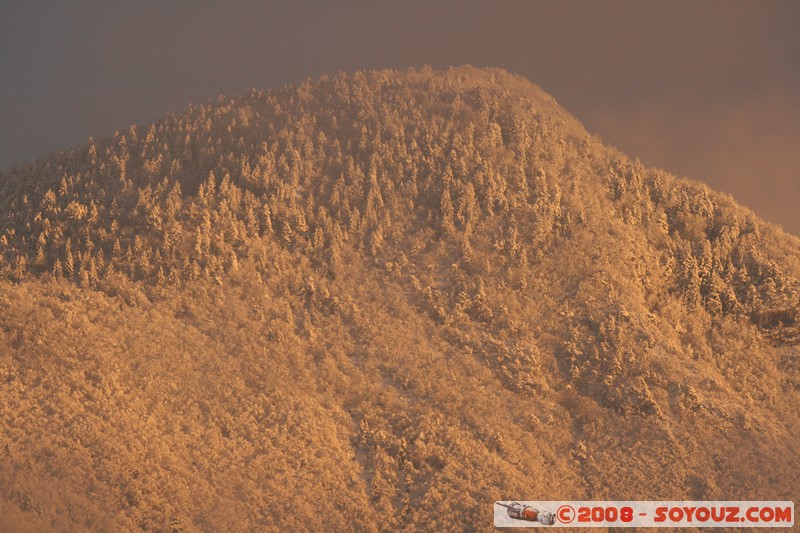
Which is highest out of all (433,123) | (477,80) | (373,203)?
(477,80)

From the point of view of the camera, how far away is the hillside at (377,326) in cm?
3600

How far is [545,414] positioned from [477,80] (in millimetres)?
29889

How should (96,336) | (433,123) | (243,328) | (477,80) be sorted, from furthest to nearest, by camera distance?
(477,80)
(433,123)
(243,328)
(96,336)

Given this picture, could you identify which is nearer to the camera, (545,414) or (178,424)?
(178,424)

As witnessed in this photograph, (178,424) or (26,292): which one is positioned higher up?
(26,292)

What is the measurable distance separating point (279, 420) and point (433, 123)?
77.9 feet

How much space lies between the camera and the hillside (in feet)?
118

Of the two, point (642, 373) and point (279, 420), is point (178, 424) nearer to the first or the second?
point (279, 420)

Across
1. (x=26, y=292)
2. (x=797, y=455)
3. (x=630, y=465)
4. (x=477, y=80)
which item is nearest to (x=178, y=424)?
(x=26, y=292)

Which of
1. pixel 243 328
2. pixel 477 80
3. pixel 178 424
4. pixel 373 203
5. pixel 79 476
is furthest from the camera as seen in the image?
pixel 477 80

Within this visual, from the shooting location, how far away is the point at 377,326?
44.0 meters

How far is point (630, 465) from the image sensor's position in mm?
38781

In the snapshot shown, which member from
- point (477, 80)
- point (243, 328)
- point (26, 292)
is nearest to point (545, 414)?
point (243, 328)

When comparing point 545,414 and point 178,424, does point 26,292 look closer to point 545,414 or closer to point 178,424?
point 178,424
